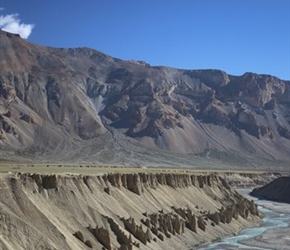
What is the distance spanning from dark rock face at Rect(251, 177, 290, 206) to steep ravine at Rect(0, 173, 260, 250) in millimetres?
54083

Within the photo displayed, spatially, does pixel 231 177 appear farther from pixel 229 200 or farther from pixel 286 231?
pixel 286 231

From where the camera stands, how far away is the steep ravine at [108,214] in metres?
43.7

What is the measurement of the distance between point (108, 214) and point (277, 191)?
10134cm

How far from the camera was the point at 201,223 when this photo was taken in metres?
72.3

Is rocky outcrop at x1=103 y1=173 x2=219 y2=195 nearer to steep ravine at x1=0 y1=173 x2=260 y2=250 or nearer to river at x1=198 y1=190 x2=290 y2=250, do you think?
steep ravine at x1=0 y1=173 x2=260 y2=250

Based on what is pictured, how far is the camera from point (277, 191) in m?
149

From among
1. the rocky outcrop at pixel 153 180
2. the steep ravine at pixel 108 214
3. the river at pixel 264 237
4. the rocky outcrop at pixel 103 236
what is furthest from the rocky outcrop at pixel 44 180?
the river at pixel 264 237

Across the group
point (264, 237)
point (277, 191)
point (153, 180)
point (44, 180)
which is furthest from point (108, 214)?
point (277, 191)

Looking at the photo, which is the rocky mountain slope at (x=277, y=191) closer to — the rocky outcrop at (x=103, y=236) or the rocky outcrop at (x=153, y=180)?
the rocky outcrop at (x=153, y=180)

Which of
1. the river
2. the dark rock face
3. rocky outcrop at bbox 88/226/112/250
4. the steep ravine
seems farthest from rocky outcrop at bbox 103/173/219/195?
the dark rock face

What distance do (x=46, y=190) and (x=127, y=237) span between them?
31.3 feet

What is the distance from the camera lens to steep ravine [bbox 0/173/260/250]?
4366 centimetres

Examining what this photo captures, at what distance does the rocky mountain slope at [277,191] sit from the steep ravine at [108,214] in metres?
54.1

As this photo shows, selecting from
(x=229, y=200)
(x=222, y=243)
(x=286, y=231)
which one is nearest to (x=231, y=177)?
(x=229, y=200)
